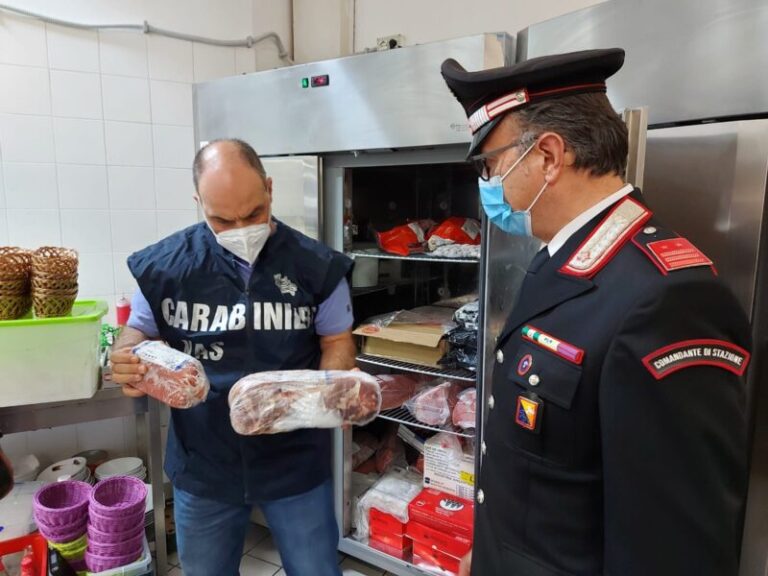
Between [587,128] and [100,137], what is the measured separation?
2082 mm

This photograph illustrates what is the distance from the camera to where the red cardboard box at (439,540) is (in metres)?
1.76

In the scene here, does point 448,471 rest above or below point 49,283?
below

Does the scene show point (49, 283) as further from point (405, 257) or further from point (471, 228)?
point (471, 228)

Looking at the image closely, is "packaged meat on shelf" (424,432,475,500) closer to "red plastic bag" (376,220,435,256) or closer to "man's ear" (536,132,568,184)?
"red plastic bag" (376,220,435,256)

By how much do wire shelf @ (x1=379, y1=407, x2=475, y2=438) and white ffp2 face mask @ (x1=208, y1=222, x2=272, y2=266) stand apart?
35.4 inches

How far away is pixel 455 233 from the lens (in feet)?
6.20

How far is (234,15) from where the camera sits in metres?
2.31

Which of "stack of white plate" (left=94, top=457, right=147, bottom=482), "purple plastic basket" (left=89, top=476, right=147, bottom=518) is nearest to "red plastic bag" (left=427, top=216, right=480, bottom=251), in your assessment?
"purple plastic basket" (left=89, top=476, right=147, bottom=518)

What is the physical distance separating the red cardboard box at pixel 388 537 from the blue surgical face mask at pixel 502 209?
4.85ft

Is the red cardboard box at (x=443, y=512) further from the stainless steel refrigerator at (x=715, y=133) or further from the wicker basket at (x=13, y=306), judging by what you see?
the wicker basket at (x=13, y=306)

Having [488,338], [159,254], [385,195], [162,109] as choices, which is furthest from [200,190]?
[162,109]

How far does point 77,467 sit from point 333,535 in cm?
130

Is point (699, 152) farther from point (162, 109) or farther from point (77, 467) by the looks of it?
point (77, 467)

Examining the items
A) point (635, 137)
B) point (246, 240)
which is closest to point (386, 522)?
point (246, 240)
